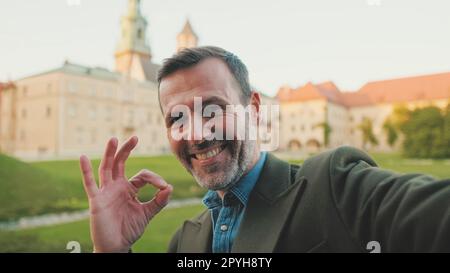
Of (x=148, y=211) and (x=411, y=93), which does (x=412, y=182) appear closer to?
(x=148, y=211)

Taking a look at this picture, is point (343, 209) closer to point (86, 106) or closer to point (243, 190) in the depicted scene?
point (243, 190)

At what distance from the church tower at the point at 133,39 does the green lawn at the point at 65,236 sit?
33.2 inches

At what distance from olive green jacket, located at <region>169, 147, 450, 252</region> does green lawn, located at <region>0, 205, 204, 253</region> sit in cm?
111

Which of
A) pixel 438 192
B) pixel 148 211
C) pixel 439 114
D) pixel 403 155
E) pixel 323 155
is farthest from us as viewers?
pixel 403 155

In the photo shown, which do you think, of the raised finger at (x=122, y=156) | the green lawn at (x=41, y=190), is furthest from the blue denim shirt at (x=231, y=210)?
the green lawn at (x=41, y=190)

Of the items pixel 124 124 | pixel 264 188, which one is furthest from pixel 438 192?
pixel 124 124

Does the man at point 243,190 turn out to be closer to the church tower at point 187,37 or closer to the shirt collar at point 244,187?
the shirt collar at point 244,187

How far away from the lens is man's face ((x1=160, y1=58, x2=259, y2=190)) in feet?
2.09

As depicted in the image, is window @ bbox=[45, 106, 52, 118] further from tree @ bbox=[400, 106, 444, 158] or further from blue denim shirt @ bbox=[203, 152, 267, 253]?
tree @ bbox=[400, 106, 444, 158]

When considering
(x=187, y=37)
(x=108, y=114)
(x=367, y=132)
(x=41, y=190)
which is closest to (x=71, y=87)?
(x=108, y=114)

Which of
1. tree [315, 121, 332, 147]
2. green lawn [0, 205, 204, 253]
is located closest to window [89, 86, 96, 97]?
green lawn [0, 205, 204, 253]

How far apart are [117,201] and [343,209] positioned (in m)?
0.43
